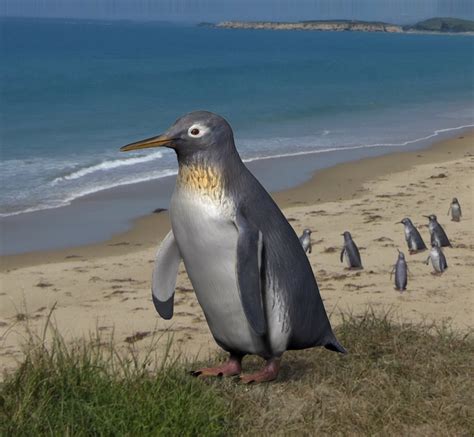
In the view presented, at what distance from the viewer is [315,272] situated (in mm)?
10164

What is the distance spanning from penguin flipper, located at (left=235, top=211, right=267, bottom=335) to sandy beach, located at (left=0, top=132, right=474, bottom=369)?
105cm

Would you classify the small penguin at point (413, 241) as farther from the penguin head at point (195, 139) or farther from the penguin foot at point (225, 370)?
the penguin head at point (195, 139)

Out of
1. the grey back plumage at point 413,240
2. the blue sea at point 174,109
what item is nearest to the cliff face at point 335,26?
the blue sea at point 174,109

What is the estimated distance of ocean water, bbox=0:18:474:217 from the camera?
1838cm

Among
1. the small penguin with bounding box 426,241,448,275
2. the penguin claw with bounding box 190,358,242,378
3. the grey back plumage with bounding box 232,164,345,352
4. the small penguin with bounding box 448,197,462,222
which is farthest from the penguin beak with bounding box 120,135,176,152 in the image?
the small penguin with bounding box 448,197,462,222

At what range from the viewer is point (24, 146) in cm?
2217

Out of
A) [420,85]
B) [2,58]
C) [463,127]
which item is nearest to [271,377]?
[463,127]

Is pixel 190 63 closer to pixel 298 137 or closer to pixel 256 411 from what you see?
pixel 298 137

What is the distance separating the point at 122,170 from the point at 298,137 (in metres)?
6.94

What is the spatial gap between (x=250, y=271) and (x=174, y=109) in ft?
88.1

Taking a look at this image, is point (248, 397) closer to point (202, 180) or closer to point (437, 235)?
point (202, 180)

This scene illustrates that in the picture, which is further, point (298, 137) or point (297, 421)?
point (298, 137)

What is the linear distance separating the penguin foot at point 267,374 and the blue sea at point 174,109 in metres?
9.66

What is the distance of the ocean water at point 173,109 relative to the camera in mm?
18375
